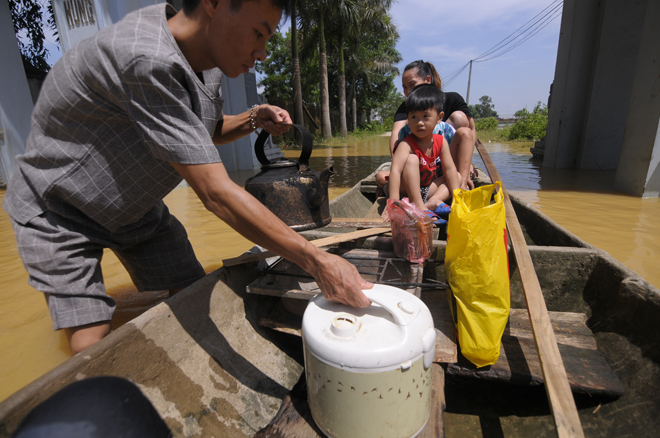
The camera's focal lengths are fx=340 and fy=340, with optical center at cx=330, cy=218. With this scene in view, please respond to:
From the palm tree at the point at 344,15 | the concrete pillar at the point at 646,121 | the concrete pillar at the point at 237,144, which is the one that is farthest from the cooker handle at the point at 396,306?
the palm tree at the point at 344,15

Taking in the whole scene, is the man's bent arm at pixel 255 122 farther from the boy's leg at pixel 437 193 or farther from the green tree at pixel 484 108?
the green tree at pixel 484 108

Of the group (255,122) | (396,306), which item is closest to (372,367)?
(396,306)

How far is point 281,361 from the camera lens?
1903 mm

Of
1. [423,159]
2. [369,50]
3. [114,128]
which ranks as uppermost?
[369,50]

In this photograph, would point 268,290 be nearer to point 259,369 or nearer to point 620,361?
point 259,369

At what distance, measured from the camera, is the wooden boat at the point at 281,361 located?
1.35 m

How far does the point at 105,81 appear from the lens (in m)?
1.08


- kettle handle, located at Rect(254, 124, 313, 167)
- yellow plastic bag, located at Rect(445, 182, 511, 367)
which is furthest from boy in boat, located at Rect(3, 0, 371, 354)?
yellow plastic bag, located at Rect(445, 182, 511, 367)

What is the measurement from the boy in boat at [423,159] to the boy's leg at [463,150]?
26cm

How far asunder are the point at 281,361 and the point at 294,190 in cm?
96

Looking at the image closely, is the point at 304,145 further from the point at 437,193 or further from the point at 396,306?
the point at 437,193

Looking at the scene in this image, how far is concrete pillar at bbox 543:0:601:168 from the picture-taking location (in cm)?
Result: 747

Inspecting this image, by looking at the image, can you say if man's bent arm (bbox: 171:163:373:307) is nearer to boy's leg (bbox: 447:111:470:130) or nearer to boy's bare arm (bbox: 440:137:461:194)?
boy's bare arm (bbox: 440:137:461:194)

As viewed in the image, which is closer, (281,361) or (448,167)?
(281,361)
